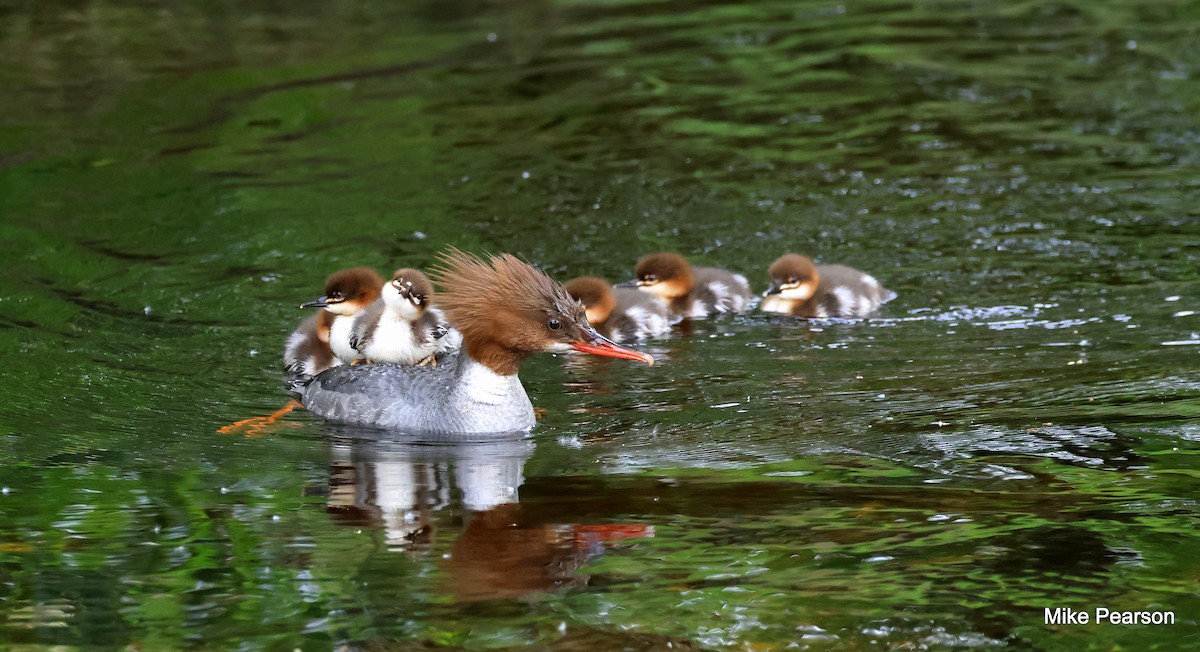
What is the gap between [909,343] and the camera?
22.9 feet

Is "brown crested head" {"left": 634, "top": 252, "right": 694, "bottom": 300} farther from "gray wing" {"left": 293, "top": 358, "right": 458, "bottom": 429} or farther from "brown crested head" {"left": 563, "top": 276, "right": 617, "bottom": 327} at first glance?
"gray wing" {"left": 293, "top": 358, "right": 458, "bottom": 429}

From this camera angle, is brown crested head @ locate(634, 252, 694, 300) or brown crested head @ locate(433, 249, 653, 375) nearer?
brown crested head @ locate(433, 249, 653, 375)

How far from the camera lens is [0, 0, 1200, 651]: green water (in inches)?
169

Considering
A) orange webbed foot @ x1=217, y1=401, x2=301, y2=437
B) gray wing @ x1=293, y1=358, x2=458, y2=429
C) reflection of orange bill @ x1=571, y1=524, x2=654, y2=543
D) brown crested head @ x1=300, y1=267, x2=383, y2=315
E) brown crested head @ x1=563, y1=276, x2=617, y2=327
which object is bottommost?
reflection of orange bill @ x1=571, y1=524, x2=654, y2=543

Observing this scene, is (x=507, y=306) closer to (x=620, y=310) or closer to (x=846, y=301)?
(x=620, y=310)

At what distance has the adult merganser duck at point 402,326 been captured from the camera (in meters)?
6.55

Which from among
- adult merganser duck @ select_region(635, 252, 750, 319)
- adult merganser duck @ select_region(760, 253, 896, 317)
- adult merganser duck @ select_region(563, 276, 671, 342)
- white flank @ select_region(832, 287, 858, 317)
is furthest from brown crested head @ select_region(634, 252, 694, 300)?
white flank @ select_region(832, 287, 858, 317)

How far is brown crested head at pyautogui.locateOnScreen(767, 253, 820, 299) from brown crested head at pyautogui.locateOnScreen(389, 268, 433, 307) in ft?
6.51

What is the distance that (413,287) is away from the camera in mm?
6539

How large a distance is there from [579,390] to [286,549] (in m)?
2.23

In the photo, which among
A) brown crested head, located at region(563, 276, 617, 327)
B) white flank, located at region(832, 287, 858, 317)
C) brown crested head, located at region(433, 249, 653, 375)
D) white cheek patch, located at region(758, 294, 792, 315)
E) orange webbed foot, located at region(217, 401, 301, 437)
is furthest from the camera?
white cheek patch, located at region(758, 294, 792, 315)

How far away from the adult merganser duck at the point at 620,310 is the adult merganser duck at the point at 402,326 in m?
0.85

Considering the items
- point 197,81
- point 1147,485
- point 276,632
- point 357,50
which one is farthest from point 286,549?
point 357,50

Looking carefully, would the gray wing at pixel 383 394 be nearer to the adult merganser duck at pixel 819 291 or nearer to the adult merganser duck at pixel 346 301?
the adult merganser duck at pixel 346 301
